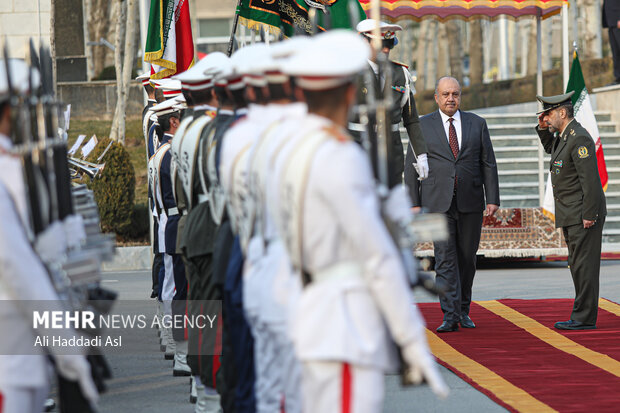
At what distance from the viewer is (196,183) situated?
6.09 metres

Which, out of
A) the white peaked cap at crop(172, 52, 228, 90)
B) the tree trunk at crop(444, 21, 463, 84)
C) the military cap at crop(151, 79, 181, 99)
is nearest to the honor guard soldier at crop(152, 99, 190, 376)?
the military cap at crop(151, 79, 181, 99)

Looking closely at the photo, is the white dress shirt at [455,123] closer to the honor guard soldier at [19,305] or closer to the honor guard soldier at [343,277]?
the honor guard soldier at [343,277]

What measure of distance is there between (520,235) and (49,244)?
11.3 m

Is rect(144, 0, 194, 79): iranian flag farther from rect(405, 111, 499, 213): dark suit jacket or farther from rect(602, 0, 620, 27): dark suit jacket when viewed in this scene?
rect(602, 0, 620, 27): dark suit jacket

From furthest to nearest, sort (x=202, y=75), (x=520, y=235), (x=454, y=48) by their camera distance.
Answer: (x=454, y=48)
(x=520, y=235)
(x=202, y=75)

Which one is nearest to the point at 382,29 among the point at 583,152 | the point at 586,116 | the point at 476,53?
the point at 583,152

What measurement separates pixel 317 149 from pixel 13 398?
1332 millimetres

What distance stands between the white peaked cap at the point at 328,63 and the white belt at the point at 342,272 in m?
0.61

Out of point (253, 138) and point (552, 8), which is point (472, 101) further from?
point (253, 138)

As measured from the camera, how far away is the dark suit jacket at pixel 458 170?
30.8 feet

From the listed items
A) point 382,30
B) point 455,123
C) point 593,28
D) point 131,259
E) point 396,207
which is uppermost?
point 593,28

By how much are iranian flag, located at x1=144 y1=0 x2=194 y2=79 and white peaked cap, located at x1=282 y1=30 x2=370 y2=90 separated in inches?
279

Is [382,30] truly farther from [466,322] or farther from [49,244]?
[49,244]

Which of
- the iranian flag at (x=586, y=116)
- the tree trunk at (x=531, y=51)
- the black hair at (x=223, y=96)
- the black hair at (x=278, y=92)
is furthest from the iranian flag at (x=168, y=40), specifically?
the tree trunk at (x=531, y=51)
